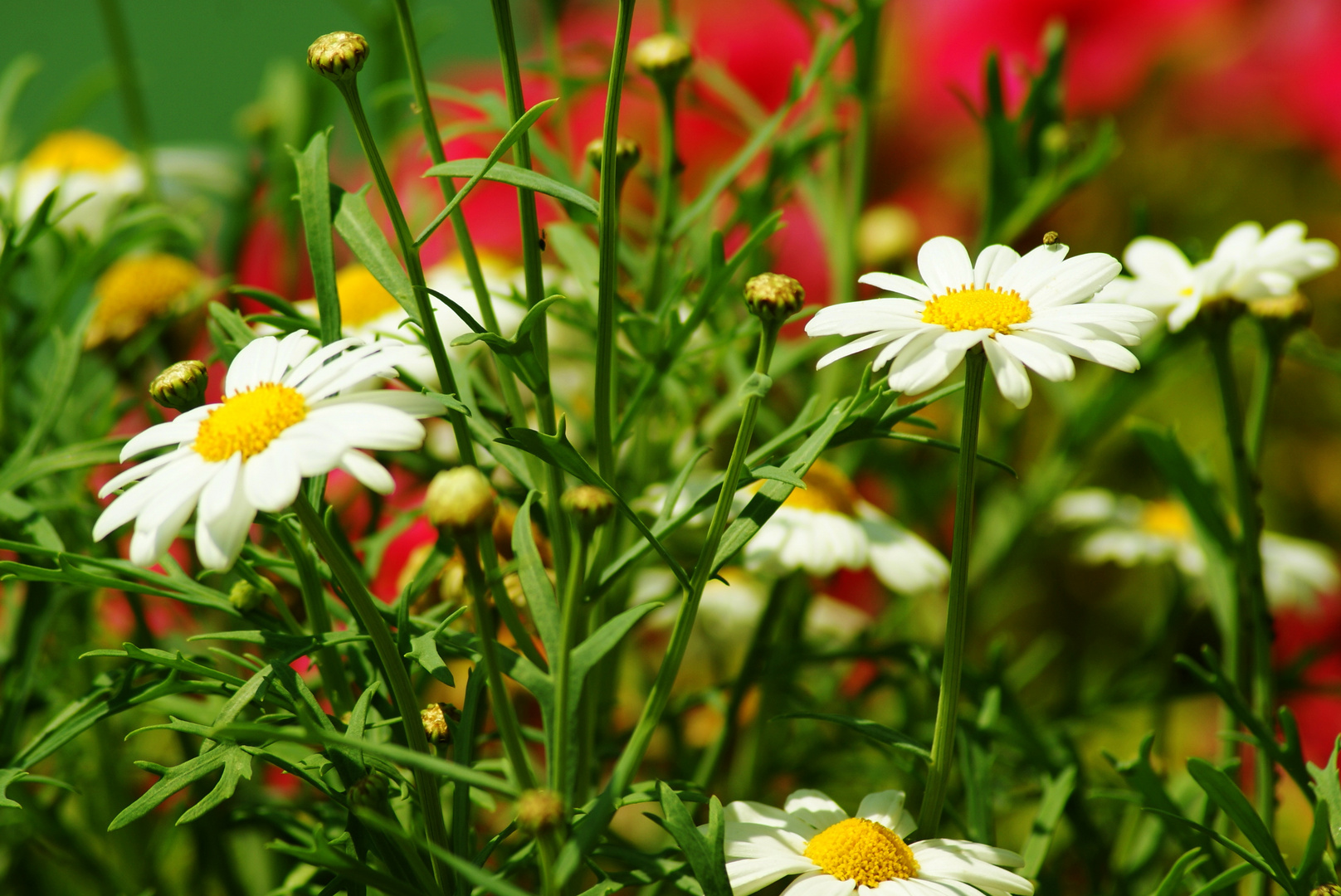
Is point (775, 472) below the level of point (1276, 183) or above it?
below

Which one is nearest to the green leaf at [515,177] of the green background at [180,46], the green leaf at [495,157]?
the green leaf at [495,157]

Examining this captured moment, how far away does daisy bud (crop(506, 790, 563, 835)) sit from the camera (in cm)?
22

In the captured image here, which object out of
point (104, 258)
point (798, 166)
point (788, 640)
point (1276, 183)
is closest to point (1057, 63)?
point (798, 166)

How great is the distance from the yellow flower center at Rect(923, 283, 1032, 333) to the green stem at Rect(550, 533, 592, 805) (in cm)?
10

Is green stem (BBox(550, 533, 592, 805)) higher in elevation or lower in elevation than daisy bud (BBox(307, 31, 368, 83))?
lower

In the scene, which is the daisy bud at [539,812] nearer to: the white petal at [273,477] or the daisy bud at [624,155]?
the white petal at [273,477]

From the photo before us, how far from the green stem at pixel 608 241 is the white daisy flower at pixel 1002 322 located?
0.05m

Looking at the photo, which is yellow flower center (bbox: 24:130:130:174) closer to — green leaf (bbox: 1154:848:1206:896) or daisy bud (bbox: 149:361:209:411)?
daisy bud (bbox: 149:361:209:411)

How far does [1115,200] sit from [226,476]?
0.88 meters

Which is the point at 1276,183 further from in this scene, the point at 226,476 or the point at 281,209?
the point at 226,476

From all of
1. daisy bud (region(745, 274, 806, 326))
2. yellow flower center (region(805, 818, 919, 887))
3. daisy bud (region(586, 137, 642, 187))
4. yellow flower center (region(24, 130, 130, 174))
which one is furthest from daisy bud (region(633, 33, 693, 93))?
yellow flower center (region(24, 130, 130, 174))

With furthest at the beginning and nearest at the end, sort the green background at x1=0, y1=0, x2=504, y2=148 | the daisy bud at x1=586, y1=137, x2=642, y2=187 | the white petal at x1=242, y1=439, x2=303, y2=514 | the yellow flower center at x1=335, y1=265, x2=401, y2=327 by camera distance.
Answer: the green background at x1=0, y1=0, x2=504, y2=148 → the yellow flower center at x1=335, y1=265, x2=401, y2=327 → the daisy bud at x1=586, y1=137, x2=642, y2=187 → the white petal at x1=242, y1=439, x2=303, y2=514

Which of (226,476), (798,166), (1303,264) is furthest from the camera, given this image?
(798,166)

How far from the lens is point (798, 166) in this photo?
472 millimetres
